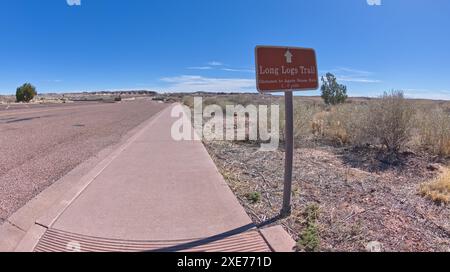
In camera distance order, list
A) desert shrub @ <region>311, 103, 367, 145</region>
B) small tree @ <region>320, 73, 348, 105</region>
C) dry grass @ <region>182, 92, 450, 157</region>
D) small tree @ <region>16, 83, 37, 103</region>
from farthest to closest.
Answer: small tree @ <region>16, 83, 37, 103</region>
small tree @ <region>320, 73, 348, 105</region>
desert shrub @ <region>311, 103, 367, 145</region>
dry grass @ <region>182, 92, 450, 157</region>

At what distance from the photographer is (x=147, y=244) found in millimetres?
3348

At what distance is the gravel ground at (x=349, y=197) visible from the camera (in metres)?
3.61

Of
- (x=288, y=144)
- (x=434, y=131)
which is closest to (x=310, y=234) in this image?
(x=288, y=144)

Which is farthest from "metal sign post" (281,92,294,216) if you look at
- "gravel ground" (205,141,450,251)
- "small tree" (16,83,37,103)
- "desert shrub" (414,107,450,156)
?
"small tree" (16,83,37,103)

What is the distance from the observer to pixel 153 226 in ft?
12.4

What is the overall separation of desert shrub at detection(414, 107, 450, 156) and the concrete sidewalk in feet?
20.6

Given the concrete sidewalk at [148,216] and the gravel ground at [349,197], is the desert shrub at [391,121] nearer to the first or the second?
the gravel ground at [349,197]

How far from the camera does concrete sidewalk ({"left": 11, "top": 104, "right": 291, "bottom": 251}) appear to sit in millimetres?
3375

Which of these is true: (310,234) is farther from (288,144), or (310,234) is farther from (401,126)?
(401,126)

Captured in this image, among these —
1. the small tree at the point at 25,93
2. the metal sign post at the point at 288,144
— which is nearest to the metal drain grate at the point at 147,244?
the metal sign post at the point at 288,144

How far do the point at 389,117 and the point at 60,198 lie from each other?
8.05 metres

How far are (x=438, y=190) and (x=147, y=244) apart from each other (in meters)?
4.91

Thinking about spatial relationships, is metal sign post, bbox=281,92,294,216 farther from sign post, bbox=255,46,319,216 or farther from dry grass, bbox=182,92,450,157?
dry grass, bbox=182,92,450,157
